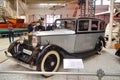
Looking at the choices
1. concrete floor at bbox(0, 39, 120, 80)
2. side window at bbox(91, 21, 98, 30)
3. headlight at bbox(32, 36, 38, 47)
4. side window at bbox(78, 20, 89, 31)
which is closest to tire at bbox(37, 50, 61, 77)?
concrete floor at bbox(0, 39, 120, 80)

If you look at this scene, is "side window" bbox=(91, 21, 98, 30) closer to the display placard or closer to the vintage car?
the vintage car

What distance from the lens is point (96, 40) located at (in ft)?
19.7

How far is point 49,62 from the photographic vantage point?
4090mm

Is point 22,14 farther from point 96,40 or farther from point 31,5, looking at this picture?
point 96,40

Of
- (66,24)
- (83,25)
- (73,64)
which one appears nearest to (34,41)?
(66,24)

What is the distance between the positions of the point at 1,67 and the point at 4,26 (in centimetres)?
955

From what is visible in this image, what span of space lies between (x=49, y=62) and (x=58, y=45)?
77 cm

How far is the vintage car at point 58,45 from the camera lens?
3993 millimetres

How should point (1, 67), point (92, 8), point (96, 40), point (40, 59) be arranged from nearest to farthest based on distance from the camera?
point (40, 59) < point (1, 67) < point (96, 40) < point (92, 8)

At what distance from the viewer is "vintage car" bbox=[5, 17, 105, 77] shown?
3.99 metres

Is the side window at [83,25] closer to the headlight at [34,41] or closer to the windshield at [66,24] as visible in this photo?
the windshield at [66,24]

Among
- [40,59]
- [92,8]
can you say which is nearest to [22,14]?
[92,8]

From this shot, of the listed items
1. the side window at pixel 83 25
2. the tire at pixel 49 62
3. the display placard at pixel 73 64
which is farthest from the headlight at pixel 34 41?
the display placard at pixel 73 64

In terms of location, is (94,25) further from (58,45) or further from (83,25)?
(58,45)
